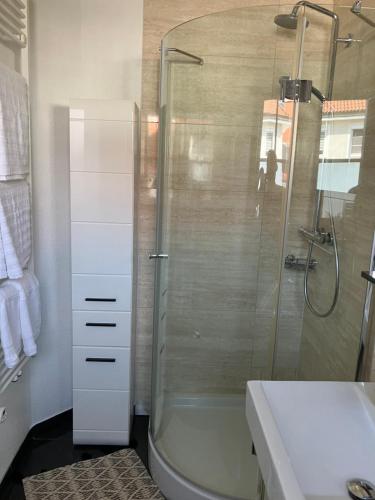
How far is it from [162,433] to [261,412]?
4.55ft

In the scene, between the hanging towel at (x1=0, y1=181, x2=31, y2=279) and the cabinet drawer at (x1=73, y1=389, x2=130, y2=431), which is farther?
the cabinet drawer at (x1=73, y1=389, x2=130, y2=431)

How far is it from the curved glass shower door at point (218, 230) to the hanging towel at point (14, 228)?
72 cm

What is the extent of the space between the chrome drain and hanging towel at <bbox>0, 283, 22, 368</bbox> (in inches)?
60.4

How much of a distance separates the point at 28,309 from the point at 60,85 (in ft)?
4.10

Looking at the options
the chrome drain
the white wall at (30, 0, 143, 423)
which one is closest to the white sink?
the chrome drain

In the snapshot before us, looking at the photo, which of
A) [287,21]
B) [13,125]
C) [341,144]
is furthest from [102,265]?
[287,21]

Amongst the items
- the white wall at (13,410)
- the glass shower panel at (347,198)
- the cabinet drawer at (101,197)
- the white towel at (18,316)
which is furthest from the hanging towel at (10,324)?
the glass shower panel at (347,198)

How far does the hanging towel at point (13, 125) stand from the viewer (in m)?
1.80

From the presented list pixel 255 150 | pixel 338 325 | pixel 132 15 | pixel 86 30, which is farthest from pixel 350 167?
pixel 86 30

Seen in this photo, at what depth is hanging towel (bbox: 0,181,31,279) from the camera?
1847mm

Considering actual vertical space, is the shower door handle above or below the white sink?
above

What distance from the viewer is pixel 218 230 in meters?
2.44

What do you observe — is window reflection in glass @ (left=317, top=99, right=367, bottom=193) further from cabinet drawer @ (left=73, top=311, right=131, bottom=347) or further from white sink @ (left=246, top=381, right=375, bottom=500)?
cabinet drawer @ (left=73, top=311, right=131, bottom=347)

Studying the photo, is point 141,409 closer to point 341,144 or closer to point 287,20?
point 341,144
